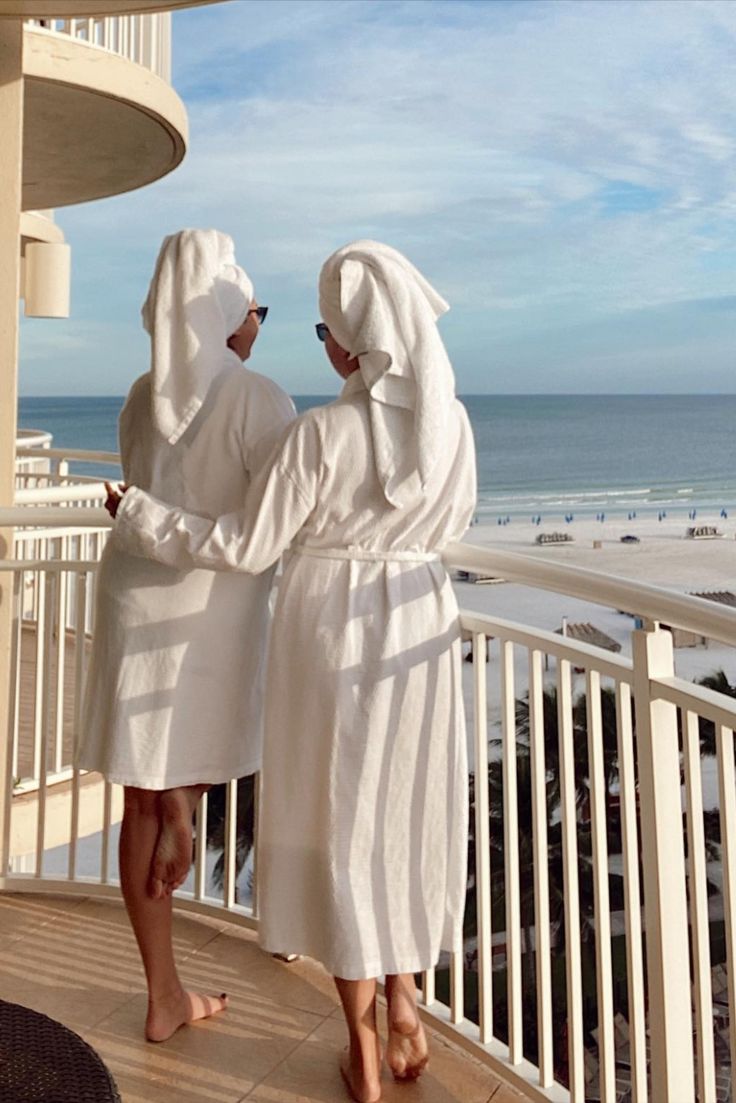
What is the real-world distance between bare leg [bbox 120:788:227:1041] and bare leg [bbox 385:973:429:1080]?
485mm

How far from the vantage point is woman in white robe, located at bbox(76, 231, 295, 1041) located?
7.11 feet

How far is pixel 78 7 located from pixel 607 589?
250cm

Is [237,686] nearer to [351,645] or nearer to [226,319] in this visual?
[351,645]

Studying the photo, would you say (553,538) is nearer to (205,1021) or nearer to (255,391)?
(205,1021)

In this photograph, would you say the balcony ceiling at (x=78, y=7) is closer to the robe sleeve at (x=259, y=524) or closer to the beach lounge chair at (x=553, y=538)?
the robe sleeve at (x=259, y=524)

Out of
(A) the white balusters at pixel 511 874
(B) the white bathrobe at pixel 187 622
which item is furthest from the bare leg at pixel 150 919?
(A) the white balusters at pixel 511 874

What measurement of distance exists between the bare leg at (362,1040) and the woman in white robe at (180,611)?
44 cm

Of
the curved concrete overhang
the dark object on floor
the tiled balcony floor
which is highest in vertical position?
the curved concrete overhang

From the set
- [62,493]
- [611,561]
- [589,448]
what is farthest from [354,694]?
[589,448]

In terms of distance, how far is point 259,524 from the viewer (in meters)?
1.98

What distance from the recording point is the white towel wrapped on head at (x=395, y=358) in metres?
1.96

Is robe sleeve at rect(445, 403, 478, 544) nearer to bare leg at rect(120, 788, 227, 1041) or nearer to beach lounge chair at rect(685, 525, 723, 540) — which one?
bare leg at rect(120, 788, 227, 1041)

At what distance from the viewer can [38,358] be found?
51750mm

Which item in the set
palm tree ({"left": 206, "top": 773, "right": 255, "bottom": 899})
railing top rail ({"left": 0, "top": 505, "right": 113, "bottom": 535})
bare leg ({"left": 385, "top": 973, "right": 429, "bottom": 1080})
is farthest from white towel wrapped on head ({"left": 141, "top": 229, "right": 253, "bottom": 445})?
palm tree ({"left": 206, "top": 773, "right": 255, "bottom": 899})
